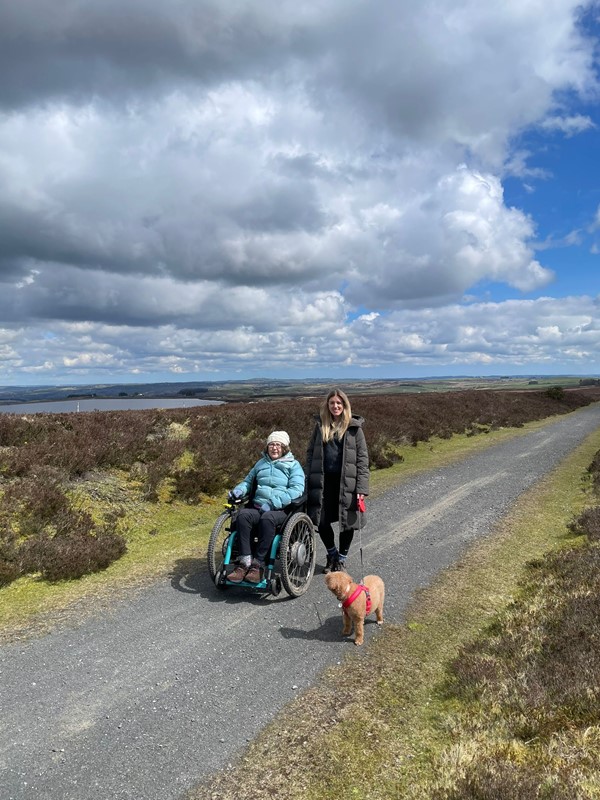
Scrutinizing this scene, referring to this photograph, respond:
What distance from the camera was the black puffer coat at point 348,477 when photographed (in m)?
6.91

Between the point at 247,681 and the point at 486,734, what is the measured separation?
2.05m

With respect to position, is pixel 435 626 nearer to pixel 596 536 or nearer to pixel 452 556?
pixel 452 556

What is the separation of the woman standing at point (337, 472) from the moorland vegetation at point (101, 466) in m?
3.35

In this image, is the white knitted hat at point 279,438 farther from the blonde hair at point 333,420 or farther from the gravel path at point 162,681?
the gravel path at point 162,681

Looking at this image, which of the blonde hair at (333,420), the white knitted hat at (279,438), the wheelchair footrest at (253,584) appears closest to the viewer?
the wheelchair footrest at (253,584)

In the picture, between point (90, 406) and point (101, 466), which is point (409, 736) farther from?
point (90, 406)

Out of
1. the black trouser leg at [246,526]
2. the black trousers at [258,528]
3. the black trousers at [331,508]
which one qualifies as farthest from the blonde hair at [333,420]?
the black trouser leg at [246,526]

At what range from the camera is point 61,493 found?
29.2 ft

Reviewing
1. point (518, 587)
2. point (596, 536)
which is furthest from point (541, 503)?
point (518, 587)

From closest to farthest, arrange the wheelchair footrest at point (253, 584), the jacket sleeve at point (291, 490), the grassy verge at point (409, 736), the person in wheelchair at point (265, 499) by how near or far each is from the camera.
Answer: the grassy verge at point (409, 736) < the wheelchair footrest at point (253, 584) < the person in wheelchair at point (265, 499) < the jacket sleeve at point (291, 490)

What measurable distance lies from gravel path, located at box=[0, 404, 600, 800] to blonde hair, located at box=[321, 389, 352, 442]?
Result: 217 cm

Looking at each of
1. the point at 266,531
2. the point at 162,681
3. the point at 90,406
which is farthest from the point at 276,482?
the point at 90,406

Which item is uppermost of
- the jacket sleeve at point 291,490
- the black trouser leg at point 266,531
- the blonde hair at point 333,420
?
the blonde hair at point 333,420

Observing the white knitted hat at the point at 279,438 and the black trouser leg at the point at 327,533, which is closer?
the white knitted hat at the point at 279,438
